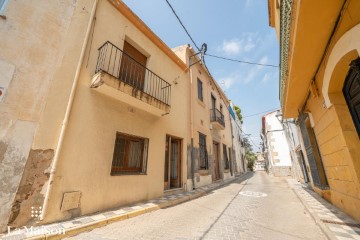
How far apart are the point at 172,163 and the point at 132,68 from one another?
14.8 ft

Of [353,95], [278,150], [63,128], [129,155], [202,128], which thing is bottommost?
[129,155]

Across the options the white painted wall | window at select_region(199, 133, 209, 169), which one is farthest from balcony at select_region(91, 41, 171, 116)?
the white painted wall

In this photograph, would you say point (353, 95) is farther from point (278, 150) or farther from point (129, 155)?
point (278, 150)

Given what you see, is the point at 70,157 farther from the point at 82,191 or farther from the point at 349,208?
the point at 349,208

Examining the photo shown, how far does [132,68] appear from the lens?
623 cm

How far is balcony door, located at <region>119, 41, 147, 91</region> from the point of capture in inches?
231

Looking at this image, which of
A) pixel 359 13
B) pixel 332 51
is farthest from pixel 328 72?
pixel 359 13

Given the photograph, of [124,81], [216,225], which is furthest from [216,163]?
[124,81]

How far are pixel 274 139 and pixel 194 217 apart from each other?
64.1 ft

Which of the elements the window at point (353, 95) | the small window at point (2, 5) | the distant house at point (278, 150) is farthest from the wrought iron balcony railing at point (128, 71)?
the distant house at point (278, 150)

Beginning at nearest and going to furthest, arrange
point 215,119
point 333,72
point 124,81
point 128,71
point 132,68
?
point 333,72
point 124,81
point 128,71
point 132,68
point 215,119

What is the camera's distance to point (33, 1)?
12.7ft

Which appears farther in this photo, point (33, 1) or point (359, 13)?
point (33, 1)

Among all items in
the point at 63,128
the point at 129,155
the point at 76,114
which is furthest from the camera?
the point at 129,155
